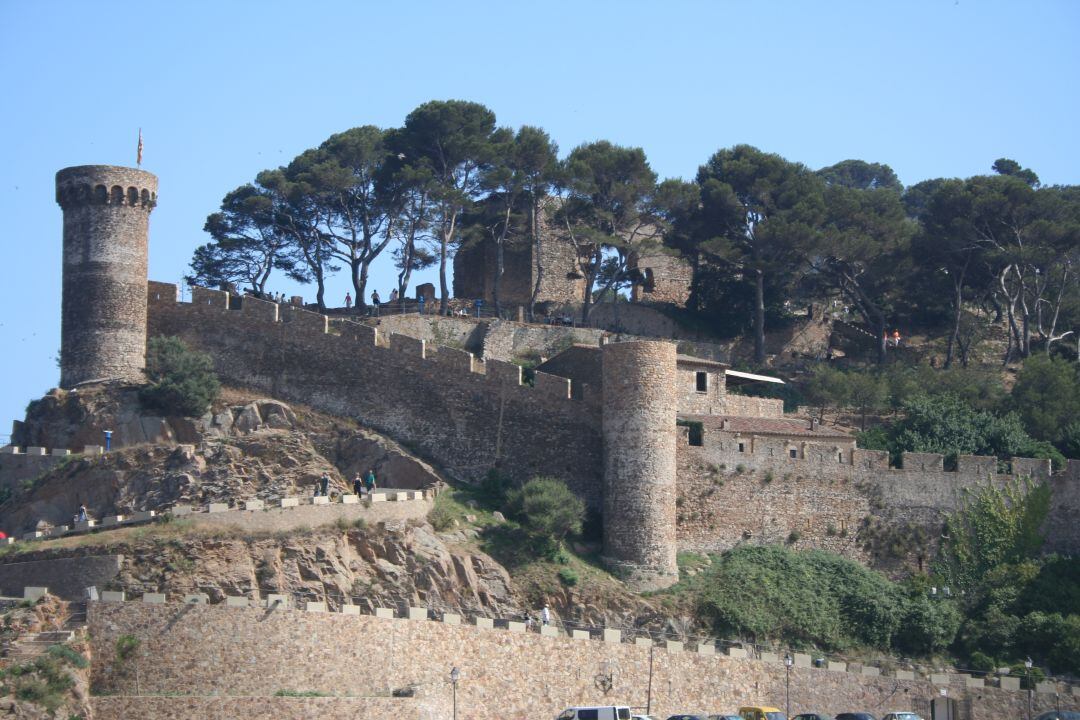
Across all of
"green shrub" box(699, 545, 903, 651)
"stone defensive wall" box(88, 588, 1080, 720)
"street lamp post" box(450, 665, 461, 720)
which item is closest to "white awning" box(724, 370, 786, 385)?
"green shrub" box(699, 545, 903, 651)

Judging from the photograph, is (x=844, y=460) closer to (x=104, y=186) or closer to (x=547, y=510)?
(x=547, y=510)

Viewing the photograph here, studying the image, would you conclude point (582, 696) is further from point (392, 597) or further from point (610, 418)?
point (610, 418)

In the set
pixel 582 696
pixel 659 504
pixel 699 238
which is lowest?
pixel 582 696

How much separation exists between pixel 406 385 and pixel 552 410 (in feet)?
14.4

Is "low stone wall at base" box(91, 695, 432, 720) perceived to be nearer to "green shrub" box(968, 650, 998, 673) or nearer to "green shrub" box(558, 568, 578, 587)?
"green shrub" box(558, 568, 578, 587)

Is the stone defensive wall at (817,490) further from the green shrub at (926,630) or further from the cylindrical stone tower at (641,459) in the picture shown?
the green shrub at (926,630)

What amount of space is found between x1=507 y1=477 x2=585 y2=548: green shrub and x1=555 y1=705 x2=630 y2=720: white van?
30.6ft

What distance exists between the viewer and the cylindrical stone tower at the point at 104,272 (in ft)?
186

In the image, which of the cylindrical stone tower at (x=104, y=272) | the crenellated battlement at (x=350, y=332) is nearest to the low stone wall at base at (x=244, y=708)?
the crenellated battlement at (x=350, y=332)

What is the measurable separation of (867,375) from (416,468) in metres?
19.1

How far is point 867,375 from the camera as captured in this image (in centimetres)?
6594

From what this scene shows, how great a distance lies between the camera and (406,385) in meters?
56.2

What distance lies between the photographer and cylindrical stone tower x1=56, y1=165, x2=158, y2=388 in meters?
56.6

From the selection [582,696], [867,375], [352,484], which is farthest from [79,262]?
[867,375]
